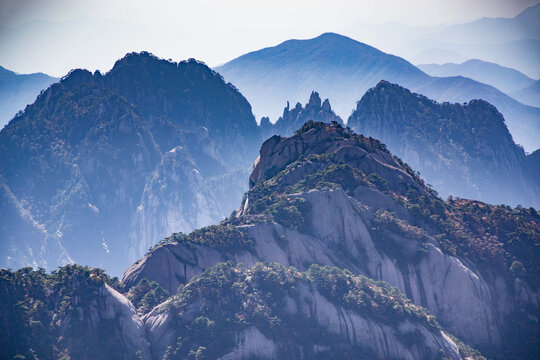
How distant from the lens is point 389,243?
445 feet

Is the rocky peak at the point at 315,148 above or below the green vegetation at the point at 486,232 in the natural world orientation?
above

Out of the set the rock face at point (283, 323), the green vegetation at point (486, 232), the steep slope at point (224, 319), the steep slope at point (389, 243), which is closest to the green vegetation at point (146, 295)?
the steep slope at point (224, 319)

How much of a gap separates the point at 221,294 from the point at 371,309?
2645 centimetres

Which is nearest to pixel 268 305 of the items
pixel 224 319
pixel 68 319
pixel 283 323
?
pixel 283 323

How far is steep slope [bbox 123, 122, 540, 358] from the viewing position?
125500 millimetres

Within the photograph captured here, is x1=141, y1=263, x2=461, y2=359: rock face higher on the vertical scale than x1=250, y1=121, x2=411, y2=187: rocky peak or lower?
lower

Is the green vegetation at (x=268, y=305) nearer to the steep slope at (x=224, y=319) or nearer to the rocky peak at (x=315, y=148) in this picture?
the steep slope at (x=224, y=319)

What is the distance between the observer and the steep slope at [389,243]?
4941 inches

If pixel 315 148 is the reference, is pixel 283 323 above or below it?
below

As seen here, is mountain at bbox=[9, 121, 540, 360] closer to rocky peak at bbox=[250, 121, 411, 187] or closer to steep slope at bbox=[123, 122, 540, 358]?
steep slope at bbox=[123, 122, 540, 358]

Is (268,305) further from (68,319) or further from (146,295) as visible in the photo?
(68,319)

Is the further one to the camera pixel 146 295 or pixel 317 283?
pixel 317 283

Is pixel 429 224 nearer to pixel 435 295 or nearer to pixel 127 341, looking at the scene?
pixel 435 295

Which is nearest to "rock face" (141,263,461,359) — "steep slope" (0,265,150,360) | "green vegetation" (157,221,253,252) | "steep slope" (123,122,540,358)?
"steep slope" (0,265,150,360)
